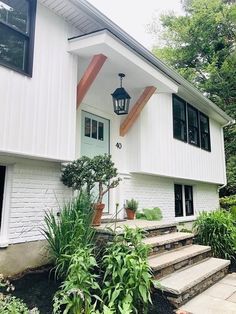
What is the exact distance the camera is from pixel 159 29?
18.0 m

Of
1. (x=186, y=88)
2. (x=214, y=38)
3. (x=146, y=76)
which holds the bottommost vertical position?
(x=146, y=76)

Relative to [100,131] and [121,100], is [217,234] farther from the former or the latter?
[121,100]

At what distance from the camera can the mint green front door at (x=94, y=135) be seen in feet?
18.5

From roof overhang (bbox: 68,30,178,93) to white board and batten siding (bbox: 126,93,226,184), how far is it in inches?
40.7

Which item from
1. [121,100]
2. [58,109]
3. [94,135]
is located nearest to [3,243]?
[58,109]

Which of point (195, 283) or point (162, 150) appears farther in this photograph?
point (162, 150)

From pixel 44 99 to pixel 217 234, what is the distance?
4.32 metres

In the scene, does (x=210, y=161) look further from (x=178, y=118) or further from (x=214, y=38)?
(x=214, y=38)

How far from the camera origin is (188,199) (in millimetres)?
9531

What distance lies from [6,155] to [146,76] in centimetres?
323

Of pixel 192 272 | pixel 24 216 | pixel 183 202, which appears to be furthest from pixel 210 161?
pixel 24 216

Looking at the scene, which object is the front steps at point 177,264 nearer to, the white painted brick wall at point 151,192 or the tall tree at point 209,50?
the white painted brick wall at point 151,192

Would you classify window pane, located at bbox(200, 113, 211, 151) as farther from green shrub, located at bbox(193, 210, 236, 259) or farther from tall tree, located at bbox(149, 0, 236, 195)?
tall tree, located at bbox(149, 0, 236, 195)

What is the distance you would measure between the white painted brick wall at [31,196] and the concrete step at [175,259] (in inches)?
71.2
